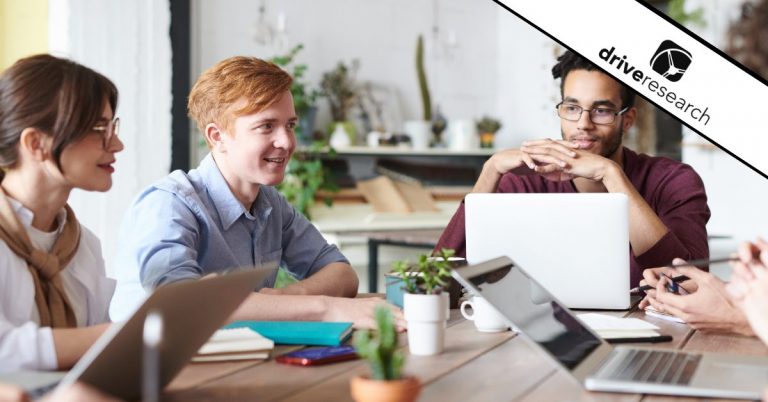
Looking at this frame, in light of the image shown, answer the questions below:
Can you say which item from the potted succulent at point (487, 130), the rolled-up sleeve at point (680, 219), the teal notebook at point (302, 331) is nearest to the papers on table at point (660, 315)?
the rolled-up sleeve at point (680, 219)

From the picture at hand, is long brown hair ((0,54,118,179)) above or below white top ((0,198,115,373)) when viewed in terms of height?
above

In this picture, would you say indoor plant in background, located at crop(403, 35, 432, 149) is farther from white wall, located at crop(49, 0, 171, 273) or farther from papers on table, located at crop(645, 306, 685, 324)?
papers on table, located at crop(645, 306, 685, 324)

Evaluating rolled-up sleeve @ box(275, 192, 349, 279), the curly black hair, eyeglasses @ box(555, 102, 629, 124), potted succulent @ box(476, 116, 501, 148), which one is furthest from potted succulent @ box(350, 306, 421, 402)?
potted succulent @ box(476, 116, 501, 148)

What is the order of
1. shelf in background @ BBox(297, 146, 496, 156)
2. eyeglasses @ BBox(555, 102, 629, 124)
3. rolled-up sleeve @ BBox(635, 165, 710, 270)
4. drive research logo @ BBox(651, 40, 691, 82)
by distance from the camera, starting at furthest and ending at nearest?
shelf in background @ BBox(297, 146, 496, 156), drive research logo @ BBox(651, 40, 691, 82), eyeglasses @ BBox(555, 102, 629, 124), rolled-up sleeve @ BBox(635, 165, 710, 270)

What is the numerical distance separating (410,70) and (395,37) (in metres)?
0.22

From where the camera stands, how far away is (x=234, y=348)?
1.39 m

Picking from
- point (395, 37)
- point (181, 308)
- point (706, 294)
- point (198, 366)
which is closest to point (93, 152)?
point (198, 366)

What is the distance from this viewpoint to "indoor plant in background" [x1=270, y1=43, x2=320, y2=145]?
4465mm

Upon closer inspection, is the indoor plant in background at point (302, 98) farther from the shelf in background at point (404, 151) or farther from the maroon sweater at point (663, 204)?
the maroon sweater at point (663, 204)

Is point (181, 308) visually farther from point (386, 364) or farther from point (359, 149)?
Answer: point (359, 149)

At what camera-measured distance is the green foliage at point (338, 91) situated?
4770 mm

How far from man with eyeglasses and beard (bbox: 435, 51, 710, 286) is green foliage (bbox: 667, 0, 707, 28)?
2294 mm

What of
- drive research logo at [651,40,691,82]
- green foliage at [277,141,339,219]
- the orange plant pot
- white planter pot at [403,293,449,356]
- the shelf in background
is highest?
drive research logo at [651,40,691,82]

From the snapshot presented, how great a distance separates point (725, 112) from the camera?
293cm
